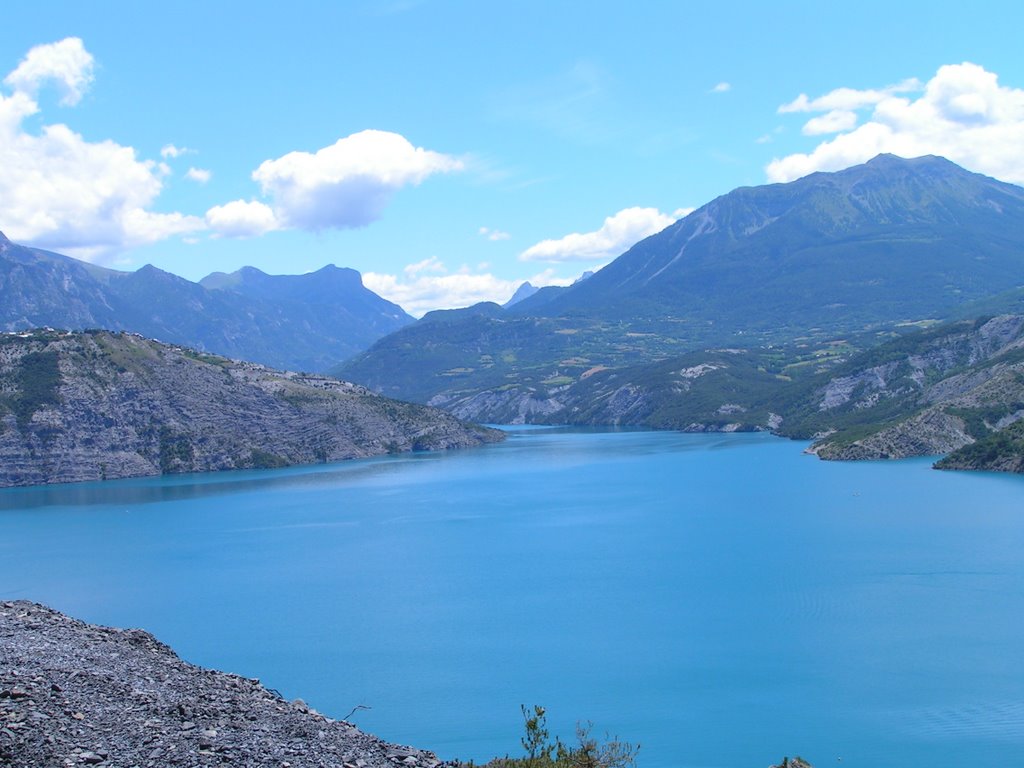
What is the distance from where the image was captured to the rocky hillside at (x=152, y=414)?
116875 mm

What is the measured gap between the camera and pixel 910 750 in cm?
2767

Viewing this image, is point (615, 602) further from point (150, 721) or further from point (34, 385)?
point (34, 385)

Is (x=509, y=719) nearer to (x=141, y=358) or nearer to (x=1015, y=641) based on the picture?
(x=1015, y=641)

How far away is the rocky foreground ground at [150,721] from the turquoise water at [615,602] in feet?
29.4

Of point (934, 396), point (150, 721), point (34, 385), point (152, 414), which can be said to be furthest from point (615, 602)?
point (34, 385)

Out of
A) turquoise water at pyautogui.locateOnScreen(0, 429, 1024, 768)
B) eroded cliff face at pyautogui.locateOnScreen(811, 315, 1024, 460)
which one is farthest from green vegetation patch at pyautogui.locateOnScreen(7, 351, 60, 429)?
eroded cliff face at pyautogui.locateOnScreen(811, 315, 1024, 460)

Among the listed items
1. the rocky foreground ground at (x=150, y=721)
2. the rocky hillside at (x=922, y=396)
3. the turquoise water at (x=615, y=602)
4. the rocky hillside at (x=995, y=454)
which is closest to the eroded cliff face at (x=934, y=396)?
the rocky hillside at (x=922, y=396)

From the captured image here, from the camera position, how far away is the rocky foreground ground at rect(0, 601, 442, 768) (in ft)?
54.0

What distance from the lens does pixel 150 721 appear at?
18.4 metres

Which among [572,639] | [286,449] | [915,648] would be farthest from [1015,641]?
[286,449]

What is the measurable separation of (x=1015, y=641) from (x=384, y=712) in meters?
23.4

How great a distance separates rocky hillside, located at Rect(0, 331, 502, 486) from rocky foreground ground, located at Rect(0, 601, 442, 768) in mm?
101413

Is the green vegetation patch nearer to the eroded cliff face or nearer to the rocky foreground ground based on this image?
the eroded cliff face

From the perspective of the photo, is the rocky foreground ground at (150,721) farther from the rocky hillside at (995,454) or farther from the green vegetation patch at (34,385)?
the green vegetation patch at (34,385)
